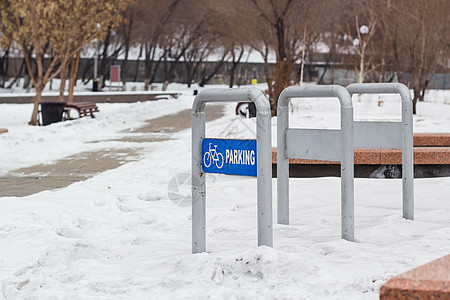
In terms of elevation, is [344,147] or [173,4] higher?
[173,4]

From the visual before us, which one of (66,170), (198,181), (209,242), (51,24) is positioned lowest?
(209,242)

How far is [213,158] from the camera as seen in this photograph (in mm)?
4141

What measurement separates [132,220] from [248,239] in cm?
124

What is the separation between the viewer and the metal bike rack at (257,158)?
3922mm

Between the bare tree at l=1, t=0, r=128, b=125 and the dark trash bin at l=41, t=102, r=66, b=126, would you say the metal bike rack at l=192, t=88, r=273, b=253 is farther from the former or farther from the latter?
the dark trash bin at l=41, t=102, r=66, b=126

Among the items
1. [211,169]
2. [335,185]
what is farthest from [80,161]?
[211,169]

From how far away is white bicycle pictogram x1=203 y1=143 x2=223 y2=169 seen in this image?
161 inches

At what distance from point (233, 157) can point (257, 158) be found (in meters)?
0.17

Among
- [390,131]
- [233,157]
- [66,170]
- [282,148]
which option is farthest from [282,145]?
[66,170]

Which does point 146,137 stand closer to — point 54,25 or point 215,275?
point 54,25

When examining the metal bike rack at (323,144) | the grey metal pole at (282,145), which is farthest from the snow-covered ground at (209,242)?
the grey metal pole at (282,145)

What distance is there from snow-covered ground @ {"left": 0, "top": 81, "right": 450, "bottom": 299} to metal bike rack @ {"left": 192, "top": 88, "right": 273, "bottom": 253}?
15 cm

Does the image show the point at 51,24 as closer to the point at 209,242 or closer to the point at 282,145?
the point at 282,145

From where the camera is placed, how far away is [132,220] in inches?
226
